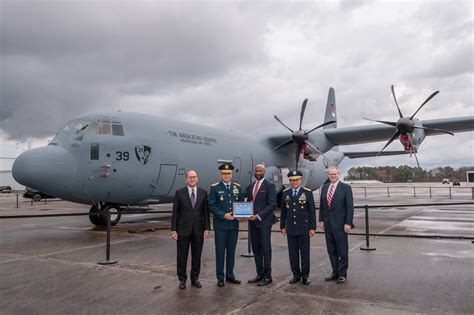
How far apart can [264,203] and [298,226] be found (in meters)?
0.65

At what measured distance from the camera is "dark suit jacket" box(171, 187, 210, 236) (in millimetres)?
5793

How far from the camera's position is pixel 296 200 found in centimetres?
607

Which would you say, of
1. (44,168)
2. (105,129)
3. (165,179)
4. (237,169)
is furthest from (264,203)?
(237,169)

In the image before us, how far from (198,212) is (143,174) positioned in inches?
263

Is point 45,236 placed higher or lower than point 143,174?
lower

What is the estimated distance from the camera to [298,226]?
591 centimetres

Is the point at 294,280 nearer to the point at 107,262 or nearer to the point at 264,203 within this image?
the point at 264,203

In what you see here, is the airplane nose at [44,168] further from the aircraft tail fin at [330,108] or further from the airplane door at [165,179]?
the aircraft tail fin at [330,108]

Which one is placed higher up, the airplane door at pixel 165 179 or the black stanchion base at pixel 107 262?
the airplane door at pixel 165 179

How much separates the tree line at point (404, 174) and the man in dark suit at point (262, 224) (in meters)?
135

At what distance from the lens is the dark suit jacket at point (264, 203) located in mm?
5992

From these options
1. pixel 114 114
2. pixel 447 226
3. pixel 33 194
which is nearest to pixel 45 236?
pixel 114 114

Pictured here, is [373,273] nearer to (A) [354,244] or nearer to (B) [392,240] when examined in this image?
(A) [354,244]

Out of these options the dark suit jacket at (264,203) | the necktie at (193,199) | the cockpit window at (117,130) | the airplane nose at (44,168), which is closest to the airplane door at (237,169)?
the cockpit window at (117,130)
